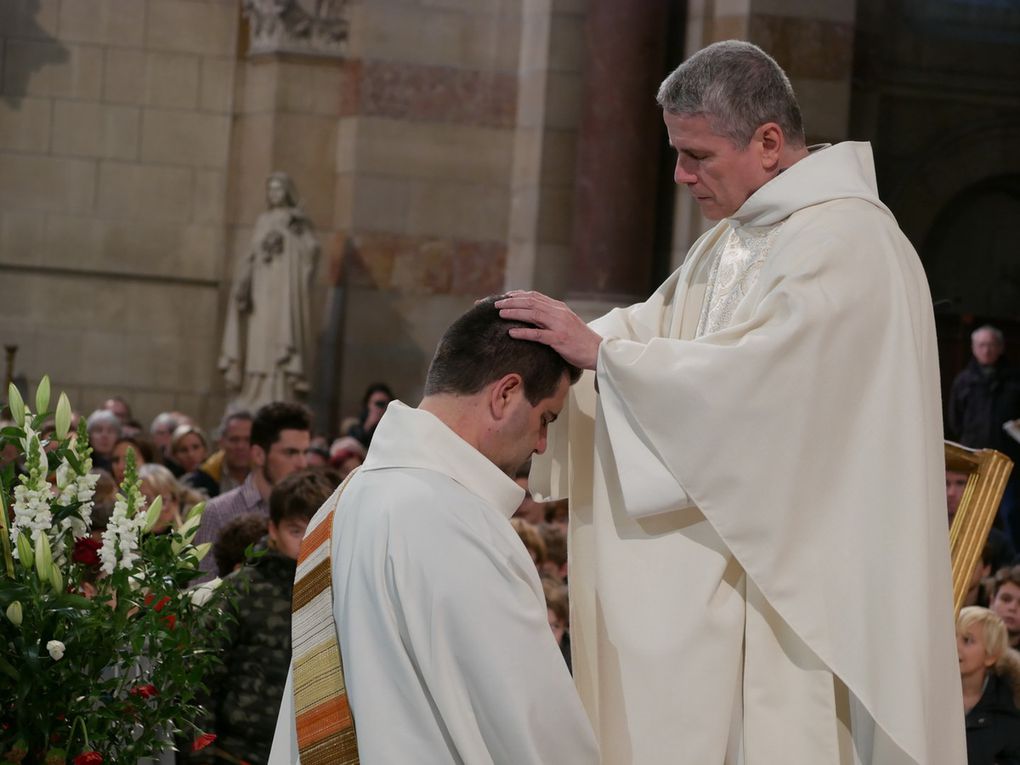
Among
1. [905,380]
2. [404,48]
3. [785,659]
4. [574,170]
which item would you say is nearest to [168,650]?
[785,659]

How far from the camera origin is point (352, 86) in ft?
44.4

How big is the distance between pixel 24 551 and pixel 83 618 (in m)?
0.16

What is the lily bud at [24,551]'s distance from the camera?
321cm

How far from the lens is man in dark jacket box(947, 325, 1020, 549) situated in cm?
1014

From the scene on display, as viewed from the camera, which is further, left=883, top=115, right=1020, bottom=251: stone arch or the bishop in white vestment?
left=883, top=115, right=1020, bottom=251: stone arch

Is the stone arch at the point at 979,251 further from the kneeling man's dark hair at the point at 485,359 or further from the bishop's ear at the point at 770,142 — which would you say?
the kneeling man's dark hair at the point at 485,359

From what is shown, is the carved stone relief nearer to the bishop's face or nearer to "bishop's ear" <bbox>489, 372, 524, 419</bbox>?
the bishop's face

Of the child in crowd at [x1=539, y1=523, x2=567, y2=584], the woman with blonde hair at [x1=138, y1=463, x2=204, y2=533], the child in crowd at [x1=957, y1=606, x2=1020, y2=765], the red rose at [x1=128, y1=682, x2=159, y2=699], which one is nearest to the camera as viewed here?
the red rose at [x1=128, y1=682, x2=159, y2=699]

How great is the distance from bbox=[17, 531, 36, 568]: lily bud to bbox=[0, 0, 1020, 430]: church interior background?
965 centimetres

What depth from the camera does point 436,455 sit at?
270 centimetres

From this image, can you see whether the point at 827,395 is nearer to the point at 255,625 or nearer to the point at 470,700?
the point at 470,700

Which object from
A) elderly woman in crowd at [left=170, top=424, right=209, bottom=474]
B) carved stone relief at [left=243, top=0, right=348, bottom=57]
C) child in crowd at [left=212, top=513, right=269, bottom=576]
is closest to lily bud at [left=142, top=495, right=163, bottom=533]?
child in crowd at [left=212, top=513, right=269, bottom=576]

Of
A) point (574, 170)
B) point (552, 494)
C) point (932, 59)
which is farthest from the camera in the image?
point (932, 59)

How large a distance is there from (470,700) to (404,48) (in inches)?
442
